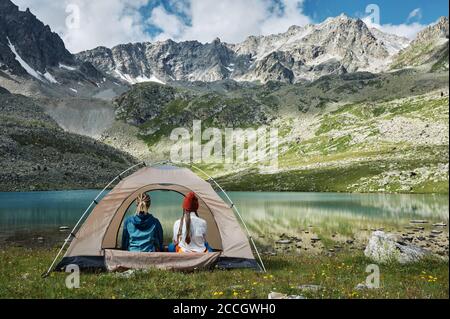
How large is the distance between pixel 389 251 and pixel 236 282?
8464 millimetres

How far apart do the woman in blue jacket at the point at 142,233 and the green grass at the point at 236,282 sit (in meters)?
2.09

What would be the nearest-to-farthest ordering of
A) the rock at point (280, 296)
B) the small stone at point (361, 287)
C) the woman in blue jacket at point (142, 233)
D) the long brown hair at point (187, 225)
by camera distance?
the rock at point (280, 296)
the small stone at point (361, 287)
the long brown hair at point (187, 225)
the woman in blue jacket at point (142, 233)

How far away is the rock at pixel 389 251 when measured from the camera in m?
17.9

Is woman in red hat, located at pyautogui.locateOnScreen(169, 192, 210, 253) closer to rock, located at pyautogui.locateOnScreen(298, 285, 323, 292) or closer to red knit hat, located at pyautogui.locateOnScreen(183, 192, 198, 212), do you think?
red knit hat, located at pyautogui.locateOnScreen(183, 192, 198, 212)

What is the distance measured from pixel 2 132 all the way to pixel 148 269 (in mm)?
145907

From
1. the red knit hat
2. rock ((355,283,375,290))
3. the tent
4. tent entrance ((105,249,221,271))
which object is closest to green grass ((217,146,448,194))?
the tent

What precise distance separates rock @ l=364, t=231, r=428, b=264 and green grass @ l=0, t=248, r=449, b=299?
616 millimetres

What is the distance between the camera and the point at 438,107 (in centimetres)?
17862

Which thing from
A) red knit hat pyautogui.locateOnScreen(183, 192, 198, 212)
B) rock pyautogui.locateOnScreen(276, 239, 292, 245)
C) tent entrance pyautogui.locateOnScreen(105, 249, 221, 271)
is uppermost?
red knit hat pyautogui.locateOnScreen(183, 192, 198, 212)

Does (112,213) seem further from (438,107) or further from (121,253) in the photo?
(438,107)

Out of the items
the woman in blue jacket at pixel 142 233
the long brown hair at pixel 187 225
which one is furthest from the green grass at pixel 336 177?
the woman in blue jacket at pixel 142 233

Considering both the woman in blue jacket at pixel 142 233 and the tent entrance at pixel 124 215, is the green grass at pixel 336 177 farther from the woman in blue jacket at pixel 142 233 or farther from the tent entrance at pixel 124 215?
the woman in blue jacket at pixel 142 233

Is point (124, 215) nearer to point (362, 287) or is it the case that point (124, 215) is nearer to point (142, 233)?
point (142, 233)

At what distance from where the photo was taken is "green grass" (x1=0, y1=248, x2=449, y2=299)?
11578mm
